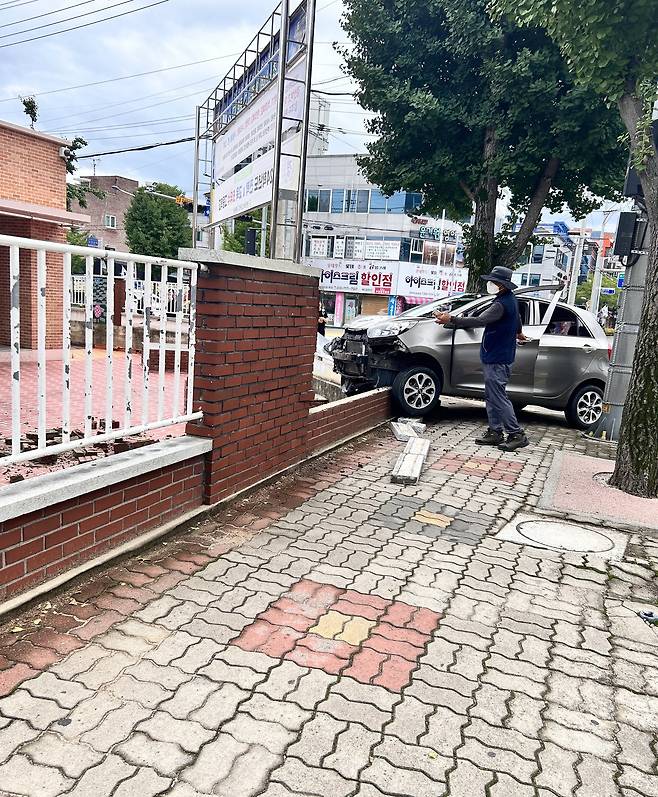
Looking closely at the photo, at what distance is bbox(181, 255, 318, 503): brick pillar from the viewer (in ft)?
12.9

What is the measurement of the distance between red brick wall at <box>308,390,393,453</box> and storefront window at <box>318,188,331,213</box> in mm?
39633

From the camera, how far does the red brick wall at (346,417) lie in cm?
589

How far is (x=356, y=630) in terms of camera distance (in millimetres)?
2885

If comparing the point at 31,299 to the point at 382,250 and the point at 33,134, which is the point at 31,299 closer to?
the point at 33,134

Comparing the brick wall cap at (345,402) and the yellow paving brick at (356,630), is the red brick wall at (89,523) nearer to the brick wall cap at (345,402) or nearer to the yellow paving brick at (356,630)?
the yellow paving brick at (356,630)

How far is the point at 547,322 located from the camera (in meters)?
8.77

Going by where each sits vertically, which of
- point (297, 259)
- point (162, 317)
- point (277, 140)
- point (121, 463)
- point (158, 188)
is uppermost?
point (158, 188)

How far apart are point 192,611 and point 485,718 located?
139 centimetres

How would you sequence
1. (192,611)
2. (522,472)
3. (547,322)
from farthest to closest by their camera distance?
(547,322)
(522,472)
(192,611)

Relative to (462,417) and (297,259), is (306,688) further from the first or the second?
(462,417)

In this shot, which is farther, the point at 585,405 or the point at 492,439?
the point at 585,405

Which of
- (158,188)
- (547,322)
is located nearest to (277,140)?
(547,322)

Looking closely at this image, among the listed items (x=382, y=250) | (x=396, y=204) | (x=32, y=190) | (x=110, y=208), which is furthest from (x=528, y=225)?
(x=110, y=208)

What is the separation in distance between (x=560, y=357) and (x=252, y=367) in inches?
230
